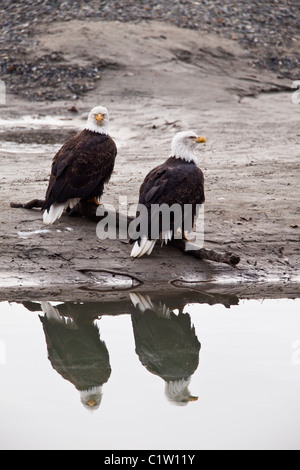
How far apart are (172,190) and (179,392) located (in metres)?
2.38

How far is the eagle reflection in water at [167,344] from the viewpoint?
624cm

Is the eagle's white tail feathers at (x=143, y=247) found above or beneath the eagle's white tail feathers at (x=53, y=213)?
beneath

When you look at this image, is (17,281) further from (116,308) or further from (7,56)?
(7,56)

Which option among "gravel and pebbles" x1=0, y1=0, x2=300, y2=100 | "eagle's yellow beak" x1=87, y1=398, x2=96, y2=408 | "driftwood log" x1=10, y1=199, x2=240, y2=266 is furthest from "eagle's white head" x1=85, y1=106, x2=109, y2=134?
"gravel and pebbles" x1=0, y1=0, x2=300, y2=100

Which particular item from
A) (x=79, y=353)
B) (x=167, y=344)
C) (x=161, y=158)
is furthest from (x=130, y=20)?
(x=79, y=353)

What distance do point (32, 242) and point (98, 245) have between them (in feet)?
2.31

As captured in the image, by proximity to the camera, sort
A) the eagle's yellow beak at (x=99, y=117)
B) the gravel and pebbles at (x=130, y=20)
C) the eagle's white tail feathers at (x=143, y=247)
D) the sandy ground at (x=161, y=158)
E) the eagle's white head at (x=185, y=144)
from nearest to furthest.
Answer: the eagle's white tail feathers at (x=143, y=247) → the sandy ground at (x=161, y=158) → the eagle's white head at (x=185, y=144) → the eagle's yellow beak at (x=99, y=117) → the gravel and pebbles at (x=130, y=20)

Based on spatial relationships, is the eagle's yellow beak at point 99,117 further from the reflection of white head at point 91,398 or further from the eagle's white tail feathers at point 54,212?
the reflection of white head at point 91,398

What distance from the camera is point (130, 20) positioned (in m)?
17.5

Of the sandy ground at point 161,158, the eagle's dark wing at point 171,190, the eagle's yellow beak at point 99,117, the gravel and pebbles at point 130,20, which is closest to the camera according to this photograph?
the eagle's dark wing at point 171,190

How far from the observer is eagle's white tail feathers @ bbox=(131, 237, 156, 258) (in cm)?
791

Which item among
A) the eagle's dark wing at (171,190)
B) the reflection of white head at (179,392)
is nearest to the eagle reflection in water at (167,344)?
the reflection of white head at (179,392)

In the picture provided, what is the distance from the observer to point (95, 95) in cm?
1518

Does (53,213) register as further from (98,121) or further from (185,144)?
(185,144)
